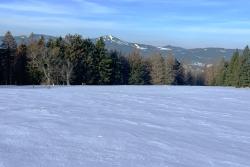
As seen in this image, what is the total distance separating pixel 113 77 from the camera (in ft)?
271

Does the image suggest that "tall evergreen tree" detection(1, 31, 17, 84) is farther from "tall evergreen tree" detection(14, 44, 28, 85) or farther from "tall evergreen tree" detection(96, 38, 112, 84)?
"tall evergreen tree" detection(96, 38, 112, 84)

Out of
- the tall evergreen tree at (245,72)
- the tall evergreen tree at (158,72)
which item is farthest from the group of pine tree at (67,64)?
the tall evergreen tree at (158,72)

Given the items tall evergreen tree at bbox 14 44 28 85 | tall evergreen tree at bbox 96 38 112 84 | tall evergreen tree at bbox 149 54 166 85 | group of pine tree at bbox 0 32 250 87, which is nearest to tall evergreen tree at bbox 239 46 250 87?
group of pine tree at bbox 0 32 250 87

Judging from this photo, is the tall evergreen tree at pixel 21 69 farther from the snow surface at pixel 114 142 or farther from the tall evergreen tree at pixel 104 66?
the snow surface at pixel 114 142

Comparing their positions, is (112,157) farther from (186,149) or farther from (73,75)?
(73,75)

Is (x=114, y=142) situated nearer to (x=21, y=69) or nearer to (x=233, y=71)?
Answer: (x=21, y=69)

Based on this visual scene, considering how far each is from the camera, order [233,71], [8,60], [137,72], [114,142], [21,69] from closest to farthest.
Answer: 1. [114,142]
2. [8,60]
3. [21,69]
4. [137,72]
5. [233,71]

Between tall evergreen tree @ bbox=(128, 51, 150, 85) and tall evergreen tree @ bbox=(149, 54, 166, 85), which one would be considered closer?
tall evergreen tree @ bbox=(128, 51, 150, 85)

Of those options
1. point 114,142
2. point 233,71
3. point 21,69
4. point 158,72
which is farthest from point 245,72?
point 114,142

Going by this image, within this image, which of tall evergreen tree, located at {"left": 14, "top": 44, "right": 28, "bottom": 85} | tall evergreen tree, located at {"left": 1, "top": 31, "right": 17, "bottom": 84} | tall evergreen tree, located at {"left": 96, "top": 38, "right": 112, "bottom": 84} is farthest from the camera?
tall evergreen tree, located at {"left": 96, "top": 38, "right": 112, "bottom": 84}

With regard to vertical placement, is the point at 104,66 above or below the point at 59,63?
below

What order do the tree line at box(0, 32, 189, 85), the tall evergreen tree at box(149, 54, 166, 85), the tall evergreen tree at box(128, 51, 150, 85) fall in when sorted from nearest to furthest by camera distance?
1. the tree line at box(0, 32, 189, 85)
2. the tall evergreen tree at box(128, 51, 150, 85)
3. the tall evergreen tree at box(149, 54, 166, 85)

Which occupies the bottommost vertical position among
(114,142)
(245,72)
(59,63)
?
(114,142)

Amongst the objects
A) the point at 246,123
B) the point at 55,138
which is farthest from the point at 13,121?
the point at 246,123
